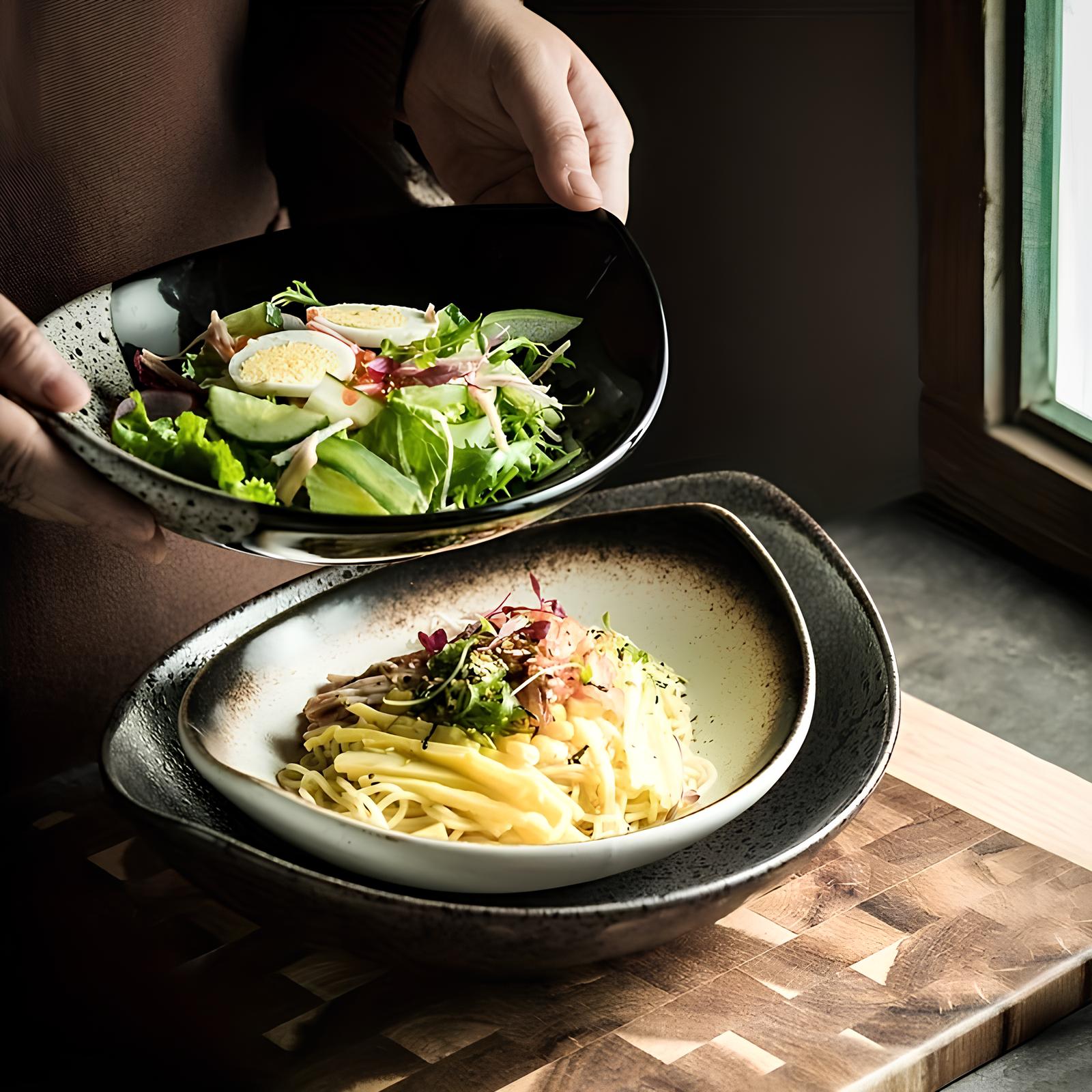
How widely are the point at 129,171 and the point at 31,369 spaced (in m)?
0.57

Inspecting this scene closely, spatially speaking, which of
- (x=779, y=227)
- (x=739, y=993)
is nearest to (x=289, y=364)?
(x=739, y=993)

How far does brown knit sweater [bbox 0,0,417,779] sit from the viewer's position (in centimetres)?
155

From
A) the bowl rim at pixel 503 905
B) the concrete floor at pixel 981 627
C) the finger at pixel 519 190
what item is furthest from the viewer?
the concrete floor at pixel 981 627

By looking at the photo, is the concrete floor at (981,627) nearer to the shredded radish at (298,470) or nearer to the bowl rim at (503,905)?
the bowl rim at (503,905)

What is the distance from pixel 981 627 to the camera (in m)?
2.08

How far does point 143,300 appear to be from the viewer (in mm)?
1517

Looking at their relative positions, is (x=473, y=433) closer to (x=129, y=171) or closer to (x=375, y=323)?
(x=375, y=323)

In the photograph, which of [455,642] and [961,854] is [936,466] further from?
[455,642]

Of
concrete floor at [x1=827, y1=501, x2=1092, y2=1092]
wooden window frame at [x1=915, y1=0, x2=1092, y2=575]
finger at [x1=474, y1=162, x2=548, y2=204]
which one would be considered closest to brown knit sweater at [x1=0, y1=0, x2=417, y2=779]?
finger at [x1=474, y1=162, x2=548, y2=204]

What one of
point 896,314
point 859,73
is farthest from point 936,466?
point 859,73

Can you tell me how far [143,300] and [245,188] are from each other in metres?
0.36

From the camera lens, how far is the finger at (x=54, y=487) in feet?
3.86

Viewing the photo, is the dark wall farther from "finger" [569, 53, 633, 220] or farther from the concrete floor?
"finger" [569, 53, 633, 220]

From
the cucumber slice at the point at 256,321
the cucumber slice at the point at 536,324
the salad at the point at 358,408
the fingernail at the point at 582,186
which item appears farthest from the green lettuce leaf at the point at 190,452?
the fingernail at the point at 582,186
